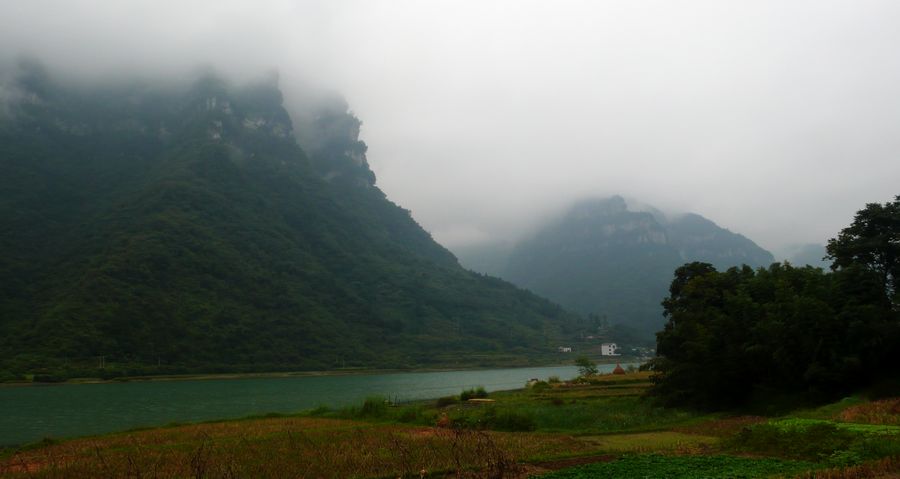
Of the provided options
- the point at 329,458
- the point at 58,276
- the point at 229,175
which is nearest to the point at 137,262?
→ the point at 58,276

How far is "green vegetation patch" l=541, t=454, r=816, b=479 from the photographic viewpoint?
15094 mm

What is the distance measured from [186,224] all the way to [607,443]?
135674mm

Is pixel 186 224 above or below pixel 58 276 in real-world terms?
above

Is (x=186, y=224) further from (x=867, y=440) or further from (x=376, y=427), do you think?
(x=867, y=440)

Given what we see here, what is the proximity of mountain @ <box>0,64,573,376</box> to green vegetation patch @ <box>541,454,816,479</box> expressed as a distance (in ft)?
293

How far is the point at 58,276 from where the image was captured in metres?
116

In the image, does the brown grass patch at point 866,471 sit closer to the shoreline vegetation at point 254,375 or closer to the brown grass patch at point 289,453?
the brown grass patch at point 289,453

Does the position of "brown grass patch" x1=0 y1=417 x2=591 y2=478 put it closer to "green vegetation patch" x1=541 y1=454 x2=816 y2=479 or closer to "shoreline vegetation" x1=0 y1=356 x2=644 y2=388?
"green vegetation patch" x1=541 y1=454 x2=816 y2=479

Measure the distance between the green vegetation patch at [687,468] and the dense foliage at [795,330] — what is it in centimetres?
1419

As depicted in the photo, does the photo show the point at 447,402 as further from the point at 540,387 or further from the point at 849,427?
the point at 849,427

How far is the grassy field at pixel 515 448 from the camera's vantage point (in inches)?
622

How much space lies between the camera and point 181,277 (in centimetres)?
12169

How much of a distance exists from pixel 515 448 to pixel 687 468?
290 inches

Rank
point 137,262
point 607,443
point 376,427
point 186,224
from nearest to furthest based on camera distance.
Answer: point 607,443
point 376,427
point 137,262
point 186,224
